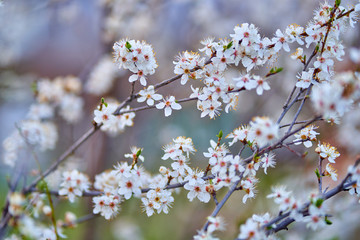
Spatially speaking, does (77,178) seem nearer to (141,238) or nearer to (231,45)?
(231,45)

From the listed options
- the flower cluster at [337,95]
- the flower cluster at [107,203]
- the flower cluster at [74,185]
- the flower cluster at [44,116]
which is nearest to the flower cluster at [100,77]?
the flower cluster at [44,116]

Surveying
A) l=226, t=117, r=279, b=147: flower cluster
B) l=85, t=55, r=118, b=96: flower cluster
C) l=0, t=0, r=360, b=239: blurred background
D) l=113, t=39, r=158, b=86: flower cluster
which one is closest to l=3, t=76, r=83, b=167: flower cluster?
l=0, t=0, r=360, b=239: blurred background

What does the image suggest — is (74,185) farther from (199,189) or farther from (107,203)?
(199,189)

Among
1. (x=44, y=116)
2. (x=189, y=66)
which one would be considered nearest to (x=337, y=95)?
(x=189, y=66)

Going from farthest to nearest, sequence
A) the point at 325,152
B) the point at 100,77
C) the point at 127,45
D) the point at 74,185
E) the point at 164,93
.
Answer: the point at 164,93, the point at 100,77, the point at 74,185, the point at 325,152, the point at 127,45

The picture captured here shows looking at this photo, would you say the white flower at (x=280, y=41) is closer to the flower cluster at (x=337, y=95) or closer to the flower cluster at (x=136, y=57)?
the flower cluster at (x=337, y=95)

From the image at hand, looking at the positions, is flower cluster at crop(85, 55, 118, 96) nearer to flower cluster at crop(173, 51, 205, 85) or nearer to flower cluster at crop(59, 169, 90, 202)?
flower cluster at crop(59, 169, 90, 202)

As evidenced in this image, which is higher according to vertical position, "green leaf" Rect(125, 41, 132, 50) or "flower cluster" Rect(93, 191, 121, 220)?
"green leaf" Rect(125, 41, 132, 50)
